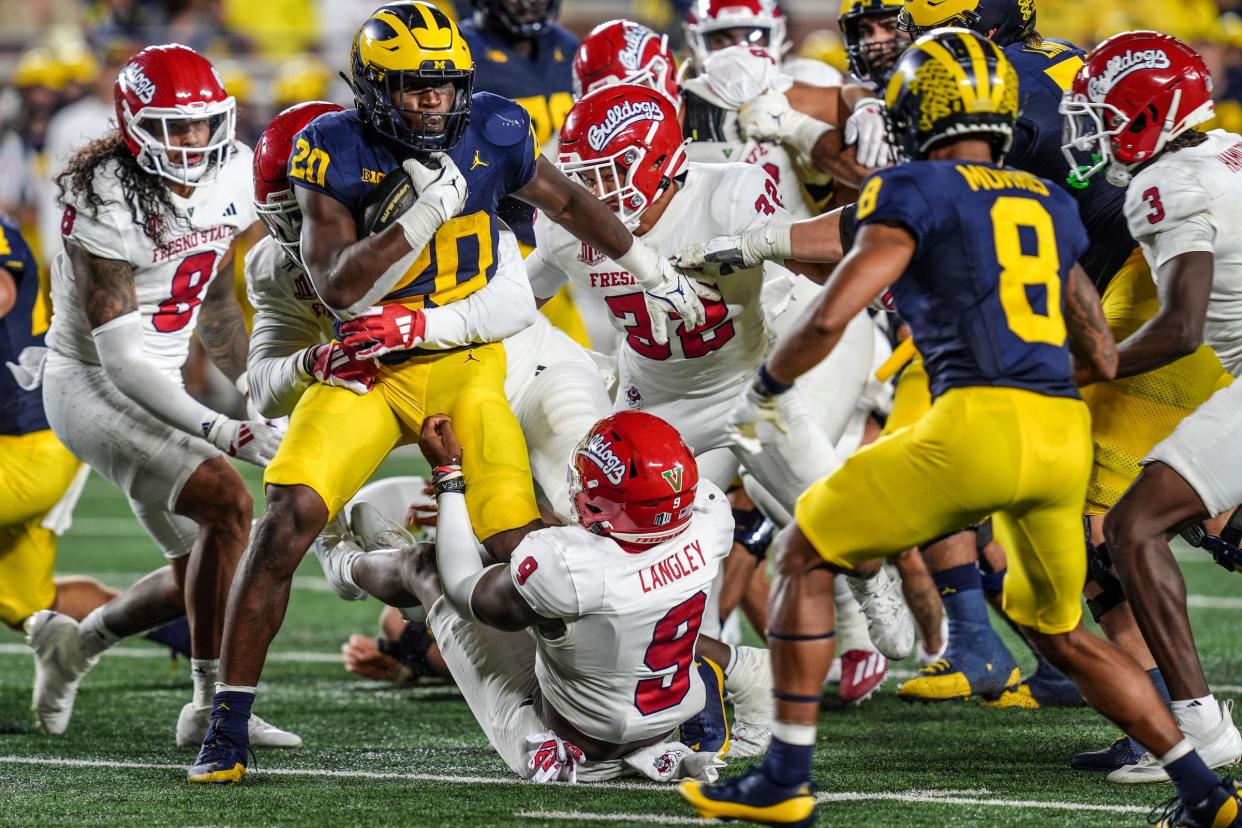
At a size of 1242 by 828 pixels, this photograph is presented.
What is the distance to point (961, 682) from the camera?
19.8ft

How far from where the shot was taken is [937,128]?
3.96 metres

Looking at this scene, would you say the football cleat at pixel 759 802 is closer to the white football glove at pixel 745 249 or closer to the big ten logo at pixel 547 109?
the white football glove at pixel 745 249

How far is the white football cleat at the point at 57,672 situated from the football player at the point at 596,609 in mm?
1517

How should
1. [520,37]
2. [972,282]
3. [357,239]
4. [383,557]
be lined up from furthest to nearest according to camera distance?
[520,37] → [383,557] → [357,239] → [972,282]

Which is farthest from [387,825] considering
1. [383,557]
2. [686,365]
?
[686,365]

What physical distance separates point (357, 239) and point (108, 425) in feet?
4.53

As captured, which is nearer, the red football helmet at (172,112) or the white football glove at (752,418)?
the white football glove at (752,418)

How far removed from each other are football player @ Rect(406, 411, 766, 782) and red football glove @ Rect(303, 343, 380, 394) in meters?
0.21

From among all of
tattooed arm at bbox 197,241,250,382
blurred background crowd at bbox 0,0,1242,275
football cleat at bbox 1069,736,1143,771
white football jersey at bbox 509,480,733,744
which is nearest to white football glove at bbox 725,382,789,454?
white football jersey at bbox 509,480,733,744

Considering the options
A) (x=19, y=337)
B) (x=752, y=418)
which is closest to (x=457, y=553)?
(x=752, y=418)

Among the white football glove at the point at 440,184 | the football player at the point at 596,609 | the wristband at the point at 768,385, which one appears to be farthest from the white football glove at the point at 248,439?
the wristband at the point at 768,385

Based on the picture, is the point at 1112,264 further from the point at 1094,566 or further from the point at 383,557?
the point at 383,557

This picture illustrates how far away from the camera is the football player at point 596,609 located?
14.2 feet

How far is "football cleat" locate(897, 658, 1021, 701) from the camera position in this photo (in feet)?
19.6
